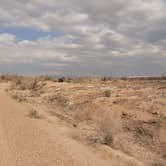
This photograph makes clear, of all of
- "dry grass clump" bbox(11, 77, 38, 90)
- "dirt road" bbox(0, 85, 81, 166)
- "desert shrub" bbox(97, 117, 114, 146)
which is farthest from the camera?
"dry grass clump" bbox(11, 77, 38, 90)

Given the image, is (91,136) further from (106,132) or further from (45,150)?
(45,150)

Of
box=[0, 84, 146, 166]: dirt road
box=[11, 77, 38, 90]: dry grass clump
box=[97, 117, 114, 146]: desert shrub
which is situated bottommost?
box=[0, 84, 146, 166]: dirt road

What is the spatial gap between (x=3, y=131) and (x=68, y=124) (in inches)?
165

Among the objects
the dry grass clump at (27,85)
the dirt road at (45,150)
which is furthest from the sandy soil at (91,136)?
the dry grass clump at (27,85)

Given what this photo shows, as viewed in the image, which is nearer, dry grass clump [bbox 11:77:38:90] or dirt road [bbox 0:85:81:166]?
dirt road [bbox 0:85:81:166]

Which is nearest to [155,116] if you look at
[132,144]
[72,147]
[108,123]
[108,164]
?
[108,123]

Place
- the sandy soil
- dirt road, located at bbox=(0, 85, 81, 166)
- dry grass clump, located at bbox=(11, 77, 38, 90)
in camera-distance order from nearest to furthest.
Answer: dirt road, located at bbox=(0, 85, 81, 166)
the sandy soil
dry grass clump, located at bbox=(11, 77, 38, 90)

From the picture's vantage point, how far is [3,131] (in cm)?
1477

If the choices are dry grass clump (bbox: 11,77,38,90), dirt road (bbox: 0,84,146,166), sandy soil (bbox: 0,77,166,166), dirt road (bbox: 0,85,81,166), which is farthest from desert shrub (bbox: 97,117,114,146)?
dry grass clump (bbox: 11,77,38,90)

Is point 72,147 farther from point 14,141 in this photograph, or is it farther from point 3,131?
point 3,131

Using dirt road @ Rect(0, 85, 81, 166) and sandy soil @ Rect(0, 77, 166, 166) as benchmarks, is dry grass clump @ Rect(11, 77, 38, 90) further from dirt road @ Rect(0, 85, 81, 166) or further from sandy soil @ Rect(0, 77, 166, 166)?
dirt road @ Rect(0, 85, 81, 166)

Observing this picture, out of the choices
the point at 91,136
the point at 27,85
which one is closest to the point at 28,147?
the point at 91,136

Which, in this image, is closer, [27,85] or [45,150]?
[45,150]

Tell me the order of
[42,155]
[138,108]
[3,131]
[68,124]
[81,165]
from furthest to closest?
1. [138,108]
2. [68,124]
3. [3,131]
4. [42,155]
5. [81,165]
